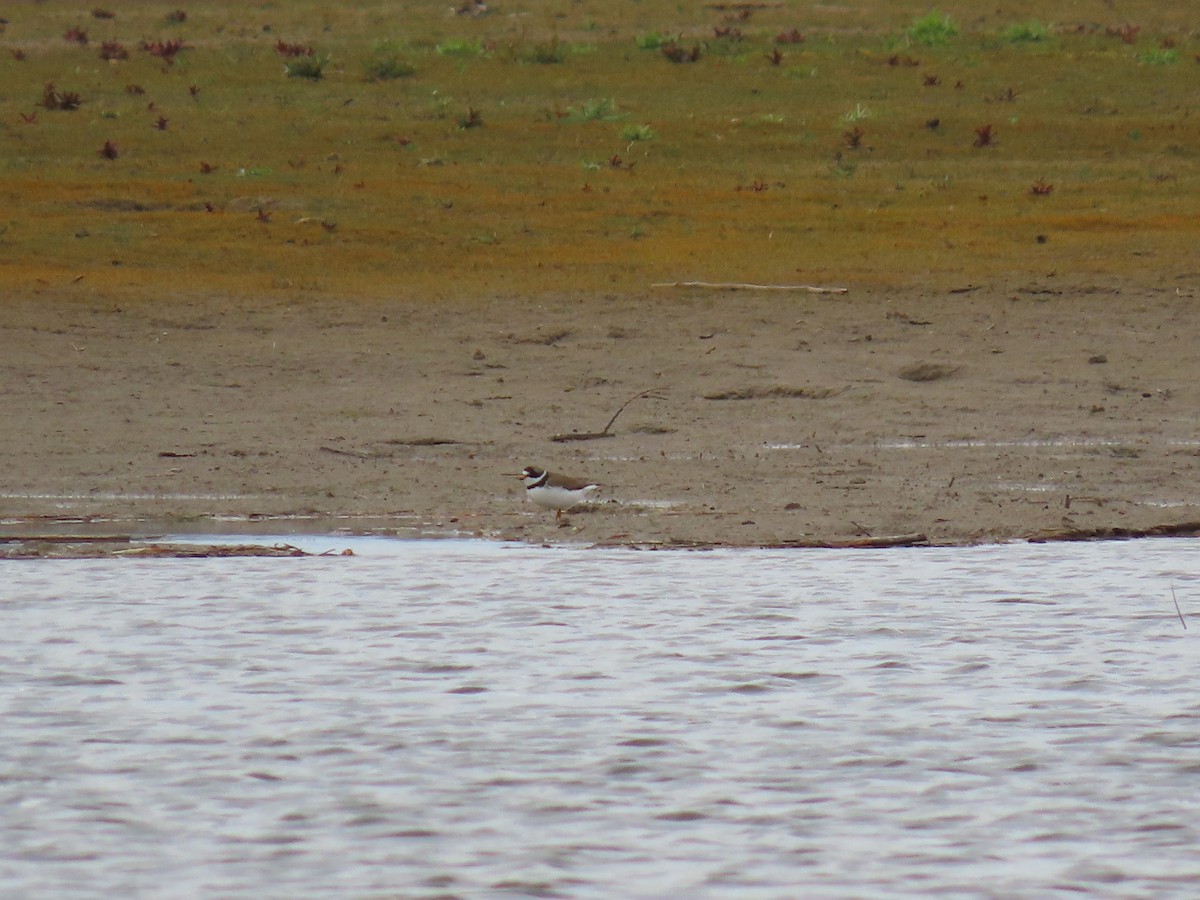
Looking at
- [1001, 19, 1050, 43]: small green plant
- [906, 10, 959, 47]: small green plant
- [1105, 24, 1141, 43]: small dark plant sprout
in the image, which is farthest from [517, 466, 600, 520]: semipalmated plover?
[1105, 24, 1141, 43]: small dark plant sprout

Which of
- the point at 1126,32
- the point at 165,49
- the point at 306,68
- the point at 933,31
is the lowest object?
the point at 1126,32

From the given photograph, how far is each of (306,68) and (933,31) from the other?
9.57 m

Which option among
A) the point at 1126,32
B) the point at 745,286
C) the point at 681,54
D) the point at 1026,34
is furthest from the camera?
the point at 1126,32

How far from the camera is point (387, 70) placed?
26406 millimetres

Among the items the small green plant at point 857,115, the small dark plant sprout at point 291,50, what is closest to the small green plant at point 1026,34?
the small green plant at point 857,115

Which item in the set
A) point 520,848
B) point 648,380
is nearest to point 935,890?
point 520,848

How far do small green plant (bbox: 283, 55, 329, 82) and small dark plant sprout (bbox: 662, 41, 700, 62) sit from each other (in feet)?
15.6

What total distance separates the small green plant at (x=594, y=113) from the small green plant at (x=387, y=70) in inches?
145

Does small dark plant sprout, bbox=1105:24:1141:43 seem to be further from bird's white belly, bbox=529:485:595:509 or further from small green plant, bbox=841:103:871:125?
bird's white belly, bbox=529:485:595:509

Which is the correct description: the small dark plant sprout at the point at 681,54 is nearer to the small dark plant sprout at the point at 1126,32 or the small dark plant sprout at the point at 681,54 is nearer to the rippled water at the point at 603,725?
the small dark plant sprout at the point at 1126,32

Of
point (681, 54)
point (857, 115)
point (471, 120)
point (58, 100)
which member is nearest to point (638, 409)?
point (471, 120)

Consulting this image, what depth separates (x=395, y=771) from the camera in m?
5.58

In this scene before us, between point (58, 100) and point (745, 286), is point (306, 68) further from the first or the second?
point (745, 286)

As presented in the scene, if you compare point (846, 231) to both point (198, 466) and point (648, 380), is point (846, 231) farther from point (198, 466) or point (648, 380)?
point (198, 466)
